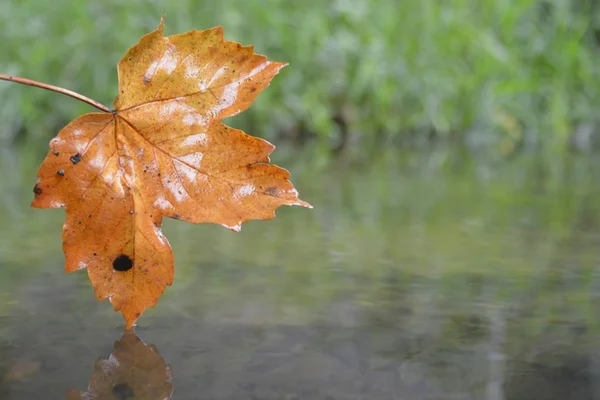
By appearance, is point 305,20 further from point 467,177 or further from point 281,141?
point 467,177

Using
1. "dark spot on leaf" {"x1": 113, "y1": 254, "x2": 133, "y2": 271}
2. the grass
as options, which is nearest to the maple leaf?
"dark spot on leaf" {"x1": 113, "y1": 254, "x2": 133, "y2": 271}

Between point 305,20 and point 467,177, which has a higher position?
point 305,20

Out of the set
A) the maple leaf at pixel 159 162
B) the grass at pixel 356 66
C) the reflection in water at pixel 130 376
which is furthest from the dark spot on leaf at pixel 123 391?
the grass at pixel 356 66

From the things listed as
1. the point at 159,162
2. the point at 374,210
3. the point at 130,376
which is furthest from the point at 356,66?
the point at 130,376

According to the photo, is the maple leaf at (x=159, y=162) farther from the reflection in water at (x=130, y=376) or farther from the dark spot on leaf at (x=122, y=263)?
the reflection in water at (x=130, y=376)

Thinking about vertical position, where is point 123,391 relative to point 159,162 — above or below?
below

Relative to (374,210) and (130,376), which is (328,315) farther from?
(374,210)

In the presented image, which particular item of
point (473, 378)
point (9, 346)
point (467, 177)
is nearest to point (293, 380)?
point (473, 378)
